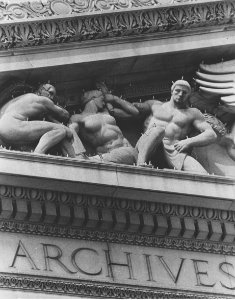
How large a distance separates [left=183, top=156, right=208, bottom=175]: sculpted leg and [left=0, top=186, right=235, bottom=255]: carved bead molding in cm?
68

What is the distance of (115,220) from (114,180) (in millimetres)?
528

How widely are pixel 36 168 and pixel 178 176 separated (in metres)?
2.00

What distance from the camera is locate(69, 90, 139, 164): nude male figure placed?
68.2 feet

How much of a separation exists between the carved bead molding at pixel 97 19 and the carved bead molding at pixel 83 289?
3704mm

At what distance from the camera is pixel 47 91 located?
21.2 m

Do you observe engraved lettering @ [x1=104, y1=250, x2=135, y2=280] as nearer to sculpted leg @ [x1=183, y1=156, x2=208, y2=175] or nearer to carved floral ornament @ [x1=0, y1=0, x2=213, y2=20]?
sculpted leg @ [x1=183, y1=156, x2=208, y2=175]

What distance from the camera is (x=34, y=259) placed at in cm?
1956

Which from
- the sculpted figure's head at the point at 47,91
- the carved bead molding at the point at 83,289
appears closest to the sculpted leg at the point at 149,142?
the sculpted figure's head at the point at 47,91

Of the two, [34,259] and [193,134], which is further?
[193,134]

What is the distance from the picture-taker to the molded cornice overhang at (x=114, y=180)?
19.8 meters

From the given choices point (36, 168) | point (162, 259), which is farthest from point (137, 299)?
point (36, 168)

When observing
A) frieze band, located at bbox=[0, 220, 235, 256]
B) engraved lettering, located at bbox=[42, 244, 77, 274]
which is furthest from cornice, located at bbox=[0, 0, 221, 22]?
engraved lettering, located at bbox=[42, 244, 77, 274]

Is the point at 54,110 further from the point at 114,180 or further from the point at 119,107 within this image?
the point at 114,180

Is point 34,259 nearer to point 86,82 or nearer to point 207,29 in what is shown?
point 86,82
